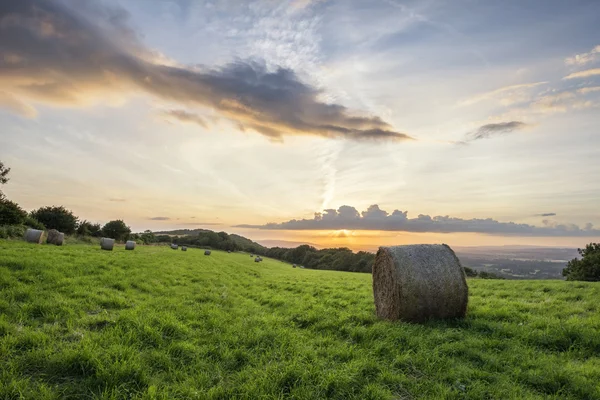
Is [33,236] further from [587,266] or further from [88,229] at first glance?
[587,266]

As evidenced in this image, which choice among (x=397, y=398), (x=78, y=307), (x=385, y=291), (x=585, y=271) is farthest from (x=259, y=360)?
(x=585, y=271)

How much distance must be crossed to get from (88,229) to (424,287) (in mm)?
60969

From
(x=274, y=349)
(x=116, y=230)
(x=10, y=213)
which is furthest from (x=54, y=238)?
(x=116, y=230)

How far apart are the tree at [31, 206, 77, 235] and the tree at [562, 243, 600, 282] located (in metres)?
60.9

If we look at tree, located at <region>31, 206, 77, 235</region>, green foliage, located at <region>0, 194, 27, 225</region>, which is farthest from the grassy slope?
tree, located at <region>31, 206, 77, 235</region>

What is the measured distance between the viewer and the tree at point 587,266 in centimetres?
2650

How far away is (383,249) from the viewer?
12070 mm

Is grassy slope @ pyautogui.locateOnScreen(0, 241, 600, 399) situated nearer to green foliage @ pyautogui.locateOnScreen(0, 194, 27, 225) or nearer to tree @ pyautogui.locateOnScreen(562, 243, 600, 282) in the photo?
tree @ pyautogui.locateOnScreen(562, 243, 600, 282)

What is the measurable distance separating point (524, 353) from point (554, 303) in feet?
19.2

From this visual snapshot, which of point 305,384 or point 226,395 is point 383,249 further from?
point 226,395

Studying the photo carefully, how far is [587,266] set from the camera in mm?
27188

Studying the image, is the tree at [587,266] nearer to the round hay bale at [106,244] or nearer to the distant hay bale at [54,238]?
the round hay bale at [106,244]

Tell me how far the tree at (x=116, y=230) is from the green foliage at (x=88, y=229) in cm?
155

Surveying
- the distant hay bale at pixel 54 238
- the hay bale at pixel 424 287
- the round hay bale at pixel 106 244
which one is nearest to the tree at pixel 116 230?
the round hay bale at pixel 106 244
